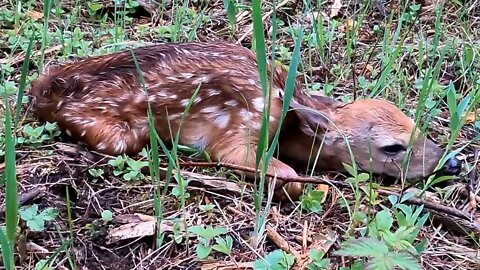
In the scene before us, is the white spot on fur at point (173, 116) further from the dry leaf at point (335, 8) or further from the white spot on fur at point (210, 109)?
the dry leaf at point (335, 8)

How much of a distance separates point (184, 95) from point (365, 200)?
917 mm

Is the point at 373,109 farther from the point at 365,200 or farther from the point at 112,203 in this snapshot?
the point at 112,203

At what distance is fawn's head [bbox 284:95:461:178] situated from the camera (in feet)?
11.6

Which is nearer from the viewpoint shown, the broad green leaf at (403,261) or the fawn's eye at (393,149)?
the broad green leaf at (403,261)

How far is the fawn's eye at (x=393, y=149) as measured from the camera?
3.57 metres

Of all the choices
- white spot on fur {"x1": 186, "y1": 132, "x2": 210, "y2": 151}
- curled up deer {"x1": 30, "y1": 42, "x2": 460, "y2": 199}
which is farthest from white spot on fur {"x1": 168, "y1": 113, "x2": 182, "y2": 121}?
white spot on fur {"x1": 186, "y1": 132, "x2": 210, "y2": 151}

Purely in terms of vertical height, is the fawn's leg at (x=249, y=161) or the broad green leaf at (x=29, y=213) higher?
the fawn's leg at (x=249, y=161)

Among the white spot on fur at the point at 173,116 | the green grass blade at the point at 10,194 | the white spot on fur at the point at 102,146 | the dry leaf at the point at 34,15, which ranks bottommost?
the dry leaf at the point at 34,15

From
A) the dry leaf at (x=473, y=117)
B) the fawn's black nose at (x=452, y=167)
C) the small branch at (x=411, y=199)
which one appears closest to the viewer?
the small branch at (x=411, y=199)

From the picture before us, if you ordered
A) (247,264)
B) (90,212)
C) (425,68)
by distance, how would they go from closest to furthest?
1. (247,264)
2. (90,212)
3. (425,68)

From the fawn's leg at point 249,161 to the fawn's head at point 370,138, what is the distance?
0.23 meters

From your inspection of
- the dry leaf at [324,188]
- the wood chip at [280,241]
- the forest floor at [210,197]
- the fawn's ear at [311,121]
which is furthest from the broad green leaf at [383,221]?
the fawn's ear at [311,121]

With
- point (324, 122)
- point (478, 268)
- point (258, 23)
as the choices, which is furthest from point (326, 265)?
point (324, 122)

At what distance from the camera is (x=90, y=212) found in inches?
122
